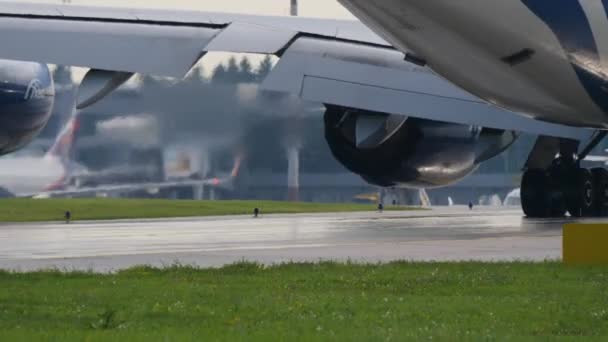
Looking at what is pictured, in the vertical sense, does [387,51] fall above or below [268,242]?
above

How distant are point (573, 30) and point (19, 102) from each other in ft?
56.4

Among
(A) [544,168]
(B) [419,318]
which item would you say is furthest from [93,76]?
(A) [544,168]

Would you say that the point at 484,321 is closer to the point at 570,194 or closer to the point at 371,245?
the point at 371,245

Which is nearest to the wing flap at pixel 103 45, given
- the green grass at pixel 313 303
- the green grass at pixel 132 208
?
the green grass at pixel 313 303

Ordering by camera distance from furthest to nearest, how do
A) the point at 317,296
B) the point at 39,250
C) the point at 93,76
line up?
the point at 39,250 < the point at 93,76 < the point at 317,296

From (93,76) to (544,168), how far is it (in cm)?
1348

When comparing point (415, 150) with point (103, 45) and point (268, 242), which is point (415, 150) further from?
point (103, 45)

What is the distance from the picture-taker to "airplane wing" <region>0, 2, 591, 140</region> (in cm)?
1714

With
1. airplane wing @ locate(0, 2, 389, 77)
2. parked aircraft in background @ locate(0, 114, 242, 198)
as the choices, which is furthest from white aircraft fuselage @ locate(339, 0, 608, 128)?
parked aircraft in background @ locate(0, 114, 242, 198)

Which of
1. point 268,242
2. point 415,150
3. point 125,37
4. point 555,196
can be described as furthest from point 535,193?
point 125,37

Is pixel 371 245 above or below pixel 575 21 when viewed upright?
below

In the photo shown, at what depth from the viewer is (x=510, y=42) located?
16.0 metres

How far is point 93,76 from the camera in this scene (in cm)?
1702

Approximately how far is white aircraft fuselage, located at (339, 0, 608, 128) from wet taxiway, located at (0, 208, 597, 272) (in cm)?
188
